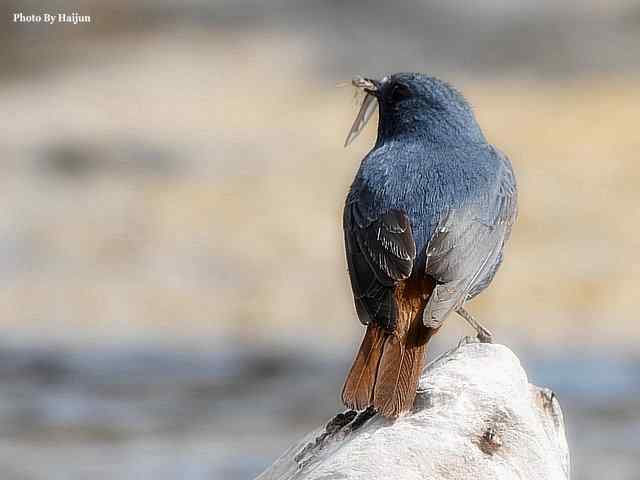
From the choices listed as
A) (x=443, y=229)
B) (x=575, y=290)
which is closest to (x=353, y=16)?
(x=575, y=290)

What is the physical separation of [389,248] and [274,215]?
30.2 feet

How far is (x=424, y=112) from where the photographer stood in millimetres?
6473

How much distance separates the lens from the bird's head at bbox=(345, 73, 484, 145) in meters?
6.42

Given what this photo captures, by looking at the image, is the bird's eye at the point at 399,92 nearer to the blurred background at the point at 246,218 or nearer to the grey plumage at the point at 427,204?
the grey plumage at the point at 427,204

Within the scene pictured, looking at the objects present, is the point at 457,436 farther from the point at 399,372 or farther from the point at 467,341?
the point at 467,341

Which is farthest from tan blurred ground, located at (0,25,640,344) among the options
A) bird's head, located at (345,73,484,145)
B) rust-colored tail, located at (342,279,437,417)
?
rust-colored tail, located at (342,279,437,417)

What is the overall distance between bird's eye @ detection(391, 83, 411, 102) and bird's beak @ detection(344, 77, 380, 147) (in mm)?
126

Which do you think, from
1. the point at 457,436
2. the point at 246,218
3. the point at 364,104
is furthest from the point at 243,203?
the point at 457,436

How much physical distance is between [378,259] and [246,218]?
9143 mm

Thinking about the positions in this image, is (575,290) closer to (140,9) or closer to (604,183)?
(604,183)

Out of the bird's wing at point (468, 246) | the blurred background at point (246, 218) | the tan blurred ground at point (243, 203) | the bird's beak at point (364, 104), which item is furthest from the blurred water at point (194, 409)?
the bird's wing at point (468, 246)

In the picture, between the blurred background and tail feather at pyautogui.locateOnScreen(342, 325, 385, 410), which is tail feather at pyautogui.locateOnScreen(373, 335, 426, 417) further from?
the blurred background

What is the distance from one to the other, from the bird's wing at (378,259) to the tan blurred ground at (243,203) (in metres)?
6.72

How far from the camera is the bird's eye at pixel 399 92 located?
6.57 meters
